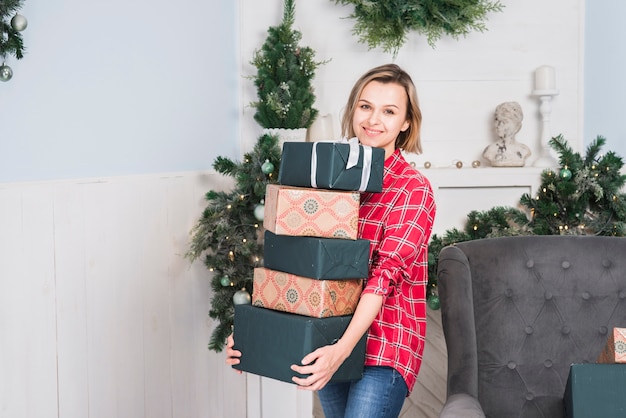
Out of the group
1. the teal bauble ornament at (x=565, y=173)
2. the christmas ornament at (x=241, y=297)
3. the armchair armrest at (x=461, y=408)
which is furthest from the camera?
the teal bauble ornament at (x=565, y=173)

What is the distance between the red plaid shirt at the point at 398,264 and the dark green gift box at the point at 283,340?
85 mm

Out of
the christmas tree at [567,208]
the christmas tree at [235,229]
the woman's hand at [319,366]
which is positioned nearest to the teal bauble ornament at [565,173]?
the christmas tree at [567,208]

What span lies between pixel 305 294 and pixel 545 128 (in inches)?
83.3

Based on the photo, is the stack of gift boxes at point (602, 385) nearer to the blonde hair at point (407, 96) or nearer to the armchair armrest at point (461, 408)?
the armchair armrest at point (461, 408)

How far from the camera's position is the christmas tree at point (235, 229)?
2.69 metres

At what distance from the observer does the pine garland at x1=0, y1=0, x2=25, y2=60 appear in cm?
163

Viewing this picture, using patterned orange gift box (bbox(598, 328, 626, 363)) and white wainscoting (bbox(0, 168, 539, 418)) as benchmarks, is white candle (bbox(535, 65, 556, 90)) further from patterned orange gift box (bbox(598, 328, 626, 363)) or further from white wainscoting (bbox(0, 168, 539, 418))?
patterned orange gift box (bbox(598, 328, 626, 363))

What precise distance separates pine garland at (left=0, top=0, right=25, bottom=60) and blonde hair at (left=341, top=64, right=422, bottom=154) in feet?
2.46

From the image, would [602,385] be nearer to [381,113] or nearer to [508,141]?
[381,113]

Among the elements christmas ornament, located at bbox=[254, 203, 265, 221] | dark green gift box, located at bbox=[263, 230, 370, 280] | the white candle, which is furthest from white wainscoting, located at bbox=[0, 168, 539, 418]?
the white candle

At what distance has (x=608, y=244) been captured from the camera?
7.31 ft

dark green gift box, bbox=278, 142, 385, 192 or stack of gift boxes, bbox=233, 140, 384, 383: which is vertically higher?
dark green gift box, bbox=278, 142, 385, 192

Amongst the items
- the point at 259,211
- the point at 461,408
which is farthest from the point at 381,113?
the point at 259,211

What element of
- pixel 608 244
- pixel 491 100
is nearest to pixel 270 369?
pixel 608 244
